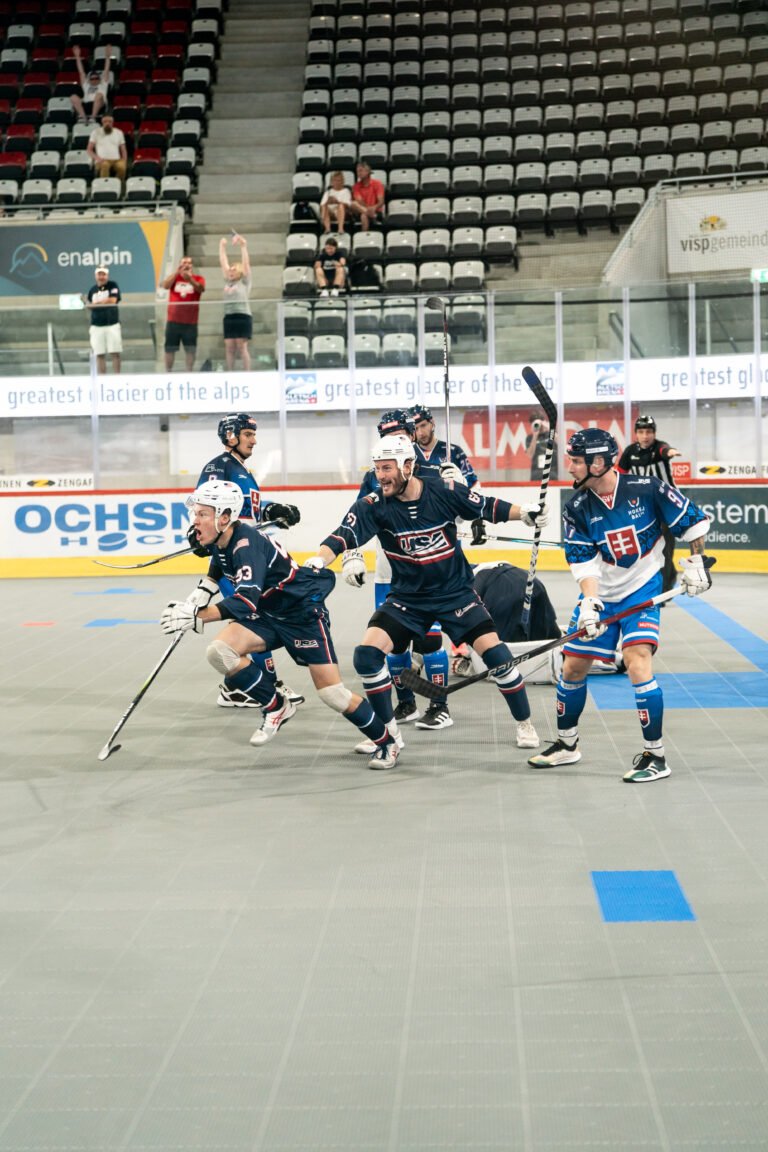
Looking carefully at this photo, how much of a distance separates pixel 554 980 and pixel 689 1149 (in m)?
0.95

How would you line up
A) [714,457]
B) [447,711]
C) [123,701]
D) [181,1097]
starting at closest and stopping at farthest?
[181,1097], [447,711], [123,701], [714,457]

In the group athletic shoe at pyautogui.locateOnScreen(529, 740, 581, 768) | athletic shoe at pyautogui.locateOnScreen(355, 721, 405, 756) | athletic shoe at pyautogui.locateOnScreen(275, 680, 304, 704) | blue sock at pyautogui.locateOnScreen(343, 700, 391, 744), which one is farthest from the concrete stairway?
athletic shoe at pyautogui.locateOnScreen(529, 740, 581, 768)

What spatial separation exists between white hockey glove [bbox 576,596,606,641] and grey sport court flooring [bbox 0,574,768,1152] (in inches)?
27.6

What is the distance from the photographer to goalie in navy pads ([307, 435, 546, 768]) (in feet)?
22.0

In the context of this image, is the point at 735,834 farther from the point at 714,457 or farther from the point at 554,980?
the point at 714,457

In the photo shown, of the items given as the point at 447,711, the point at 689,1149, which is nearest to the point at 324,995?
the point at 689,1149

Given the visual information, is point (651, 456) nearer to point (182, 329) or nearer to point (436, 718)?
point (436, 718)

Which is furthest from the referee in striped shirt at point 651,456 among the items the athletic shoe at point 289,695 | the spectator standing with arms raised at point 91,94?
the spectator standing with arms raised at point 91,94

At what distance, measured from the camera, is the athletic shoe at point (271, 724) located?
23.3 feet

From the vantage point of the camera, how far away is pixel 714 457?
15289 millimetres

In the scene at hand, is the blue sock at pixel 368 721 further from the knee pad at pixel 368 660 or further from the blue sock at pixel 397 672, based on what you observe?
the blue sock at pixel 397 672

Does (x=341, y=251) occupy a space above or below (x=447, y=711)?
above

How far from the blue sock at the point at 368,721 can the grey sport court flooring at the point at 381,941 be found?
190 millimetres

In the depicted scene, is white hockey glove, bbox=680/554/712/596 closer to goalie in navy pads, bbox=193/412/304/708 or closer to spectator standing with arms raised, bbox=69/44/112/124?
goalie in navy pads, bbox=193/412/304/708
